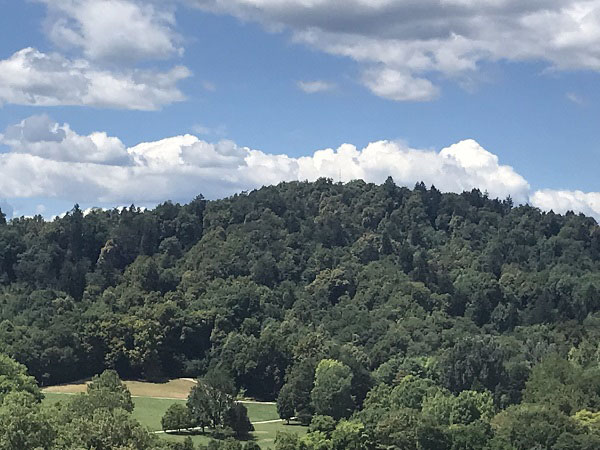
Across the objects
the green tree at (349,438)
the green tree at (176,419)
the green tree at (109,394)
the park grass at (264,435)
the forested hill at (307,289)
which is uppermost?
the forested hill at (307,289)

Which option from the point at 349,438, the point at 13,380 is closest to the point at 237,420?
the point at 349,438

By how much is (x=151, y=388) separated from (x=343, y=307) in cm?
2898

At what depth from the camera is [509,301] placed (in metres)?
122

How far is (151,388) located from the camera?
95875 mm

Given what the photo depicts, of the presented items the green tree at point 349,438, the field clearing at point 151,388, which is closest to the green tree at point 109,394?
the green tree at point 349,438

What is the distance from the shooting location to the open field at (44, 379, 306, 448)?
77.1 metres

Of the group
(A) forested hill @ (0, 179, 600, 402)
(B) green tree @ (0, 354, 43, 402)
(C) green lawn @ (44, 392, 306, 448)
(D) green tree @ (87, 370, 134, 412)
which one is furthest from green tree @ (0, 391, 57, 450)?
(A) forested hill @ (0, 179, 600, 402)

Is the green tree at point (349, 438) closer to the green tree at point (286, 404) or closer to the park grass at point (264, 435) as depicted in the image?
the park grass at point (264, 435)

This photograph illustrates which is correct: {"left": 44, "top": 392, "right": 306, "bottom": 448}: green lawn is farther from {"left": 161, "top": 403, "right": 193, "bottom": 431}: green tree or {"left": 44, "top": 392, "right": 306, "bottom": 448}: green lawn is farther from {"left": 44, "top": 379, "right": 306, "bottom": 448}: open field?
{"left": 161, "top": 403, "right": 193, "bottom": 431}: green tree

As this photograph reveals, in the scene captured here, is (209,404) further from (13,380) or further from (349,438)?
(13,380)

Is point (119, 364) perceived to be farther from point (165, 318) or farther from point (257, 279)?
point (257, 279)

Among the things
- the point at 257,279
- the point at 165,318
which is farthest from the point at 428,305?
the point at 165,318

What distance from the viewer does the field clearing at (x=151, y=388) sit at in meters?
91.3

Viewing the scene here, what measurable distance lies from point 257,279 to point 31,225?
32.2m
